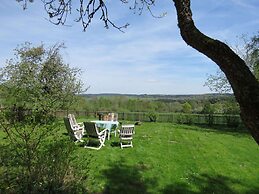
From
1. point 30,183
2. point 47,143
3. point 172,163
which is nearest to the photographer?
point 30,183

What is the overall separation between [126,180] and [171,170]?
5.16 feet

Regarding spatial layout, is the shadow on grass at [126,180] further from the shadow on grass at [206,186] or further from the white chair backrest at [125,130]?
the white chair backrest at [125,130]

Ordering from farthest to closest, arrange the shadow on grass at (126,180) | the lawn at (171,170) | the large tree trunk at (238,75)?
the lawn at (171,170) < the shadow on grass at (126,180) < the large tree trunk at (238,75)

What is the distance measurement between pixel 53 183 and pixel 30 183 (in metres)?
0.37

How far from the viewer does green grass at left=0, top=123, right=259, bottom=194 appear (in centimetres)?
722

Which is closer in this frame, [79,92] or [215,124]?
[79,92]

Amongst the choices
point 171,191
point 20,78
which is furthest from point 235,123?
point 171,191

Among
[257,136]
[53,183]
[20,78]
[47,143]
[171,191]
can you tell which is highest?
[20,78]

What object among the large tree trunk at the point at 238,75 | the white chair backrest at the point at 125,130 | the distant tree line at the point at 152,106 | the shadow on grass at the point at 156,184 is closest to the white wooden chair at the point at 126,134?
the white chair backrest at the point at 125,130

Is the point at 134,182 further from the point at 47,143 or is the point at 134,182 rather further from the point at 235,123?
the point at 235,123

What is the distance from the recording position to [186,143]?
13008mm

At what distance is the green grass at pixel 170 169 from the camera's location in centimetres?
722

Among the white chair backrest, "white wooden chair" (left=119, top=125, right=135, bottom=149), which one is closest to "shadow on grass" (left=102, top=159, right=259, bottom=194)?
"white wooden chair" (left=119, top=125, right=135, bottom=149)

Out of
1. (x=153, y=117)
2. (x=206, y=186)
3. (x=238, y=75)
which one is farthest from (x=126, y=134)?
(x=153, y=117)
